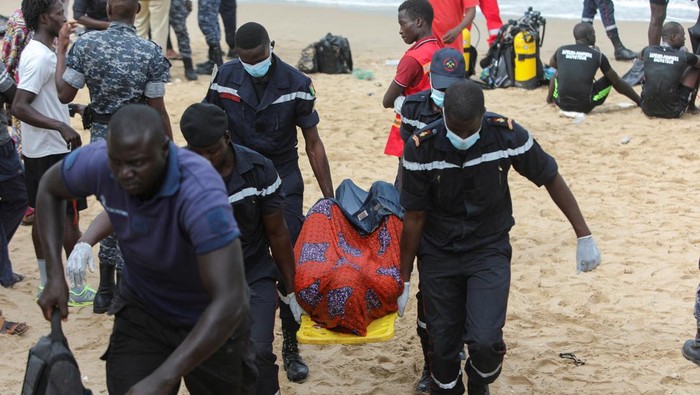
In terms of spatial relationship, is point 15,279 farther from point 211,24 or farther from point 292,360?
point 211,24

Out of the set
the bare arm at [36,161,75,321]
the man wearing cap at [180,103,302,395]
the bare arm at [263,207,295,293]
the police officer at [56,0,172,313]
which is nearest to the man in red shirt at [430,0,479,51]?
the police officer at [56,0,172,313]

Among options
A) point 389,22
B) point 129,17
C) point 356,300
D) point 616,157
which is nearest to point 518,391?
point 356,300

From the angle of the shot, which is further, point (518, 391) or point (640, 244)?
point (640, 244)

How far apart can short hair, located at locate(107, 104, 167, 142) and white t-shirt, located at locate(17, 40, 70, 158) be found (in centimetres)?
285

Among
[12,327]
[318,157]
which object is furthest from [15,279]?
[318,157]

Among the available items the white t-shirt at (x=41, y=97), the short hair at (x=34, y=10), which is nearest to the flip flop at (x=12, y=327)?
the white t-shirt at (x=41, y=97)

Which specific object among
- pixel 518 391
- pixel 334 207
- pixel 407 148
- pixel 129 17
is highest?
pixel 129 17

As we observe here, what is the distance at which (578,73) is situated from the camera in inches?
412

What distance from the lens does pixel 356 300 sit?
4.89 metres

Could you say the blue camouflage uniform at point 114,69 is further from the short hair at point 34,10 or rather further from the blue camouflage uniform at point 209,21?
the blue camouflage uniform at point 209,21

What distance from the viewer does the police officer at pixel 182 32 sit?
39.8ft

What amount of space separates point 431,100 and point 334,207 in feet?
2.93

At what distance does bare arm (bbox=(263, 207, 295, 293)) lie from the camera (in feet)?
14.8

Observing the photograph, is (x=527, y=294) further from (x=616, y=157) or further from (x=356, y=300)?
(x=616, y=157)
